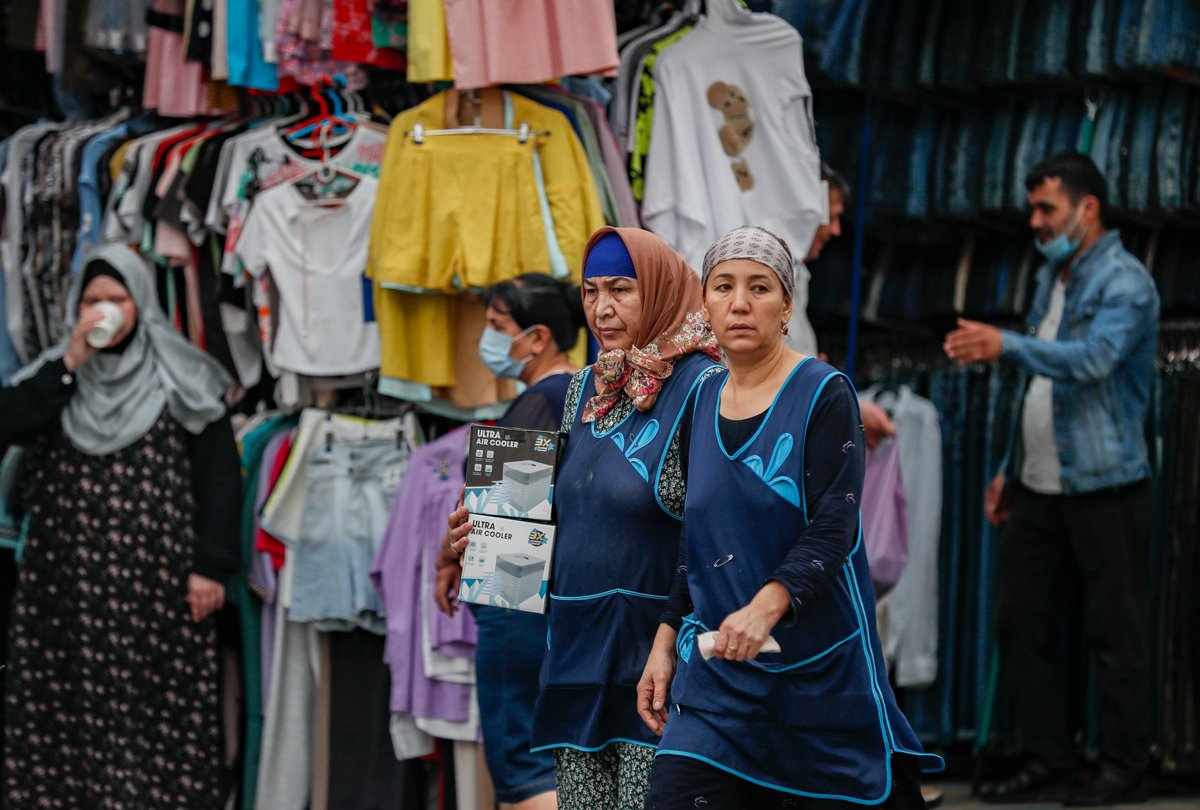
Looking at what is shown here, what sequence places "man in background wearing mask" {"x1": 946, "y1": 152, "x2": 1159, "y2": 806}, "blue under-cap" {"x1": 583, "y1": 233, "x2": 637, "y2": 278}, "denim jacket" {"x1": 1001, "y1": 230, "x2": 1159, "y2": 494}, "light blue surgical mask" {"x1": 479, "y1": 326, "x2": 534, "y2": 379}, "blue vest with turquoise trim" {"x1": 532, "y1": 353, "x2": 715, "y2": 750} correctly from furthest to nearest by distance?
"man in background wearing mask" {"x1": 946, "y1": 152, "x2": 1159, "y2": 806} < "denim jacket" {"x1": 1001, "y1": 230, "x2": 1159, "y2": 494} < "light blue surgical mask" {"x1": 479, "y1": 326, "x2": 534, "y2": 379} < "blue under-cap" {"x1": 583, "y1": 233, "x2": 637, "y2": 278} < "blue vest with turquoise trim" {"x1": 532, "y1": 353, "x2": 715, "y2": 750}

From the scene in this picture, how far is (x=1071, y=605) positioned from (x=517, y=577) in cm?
296

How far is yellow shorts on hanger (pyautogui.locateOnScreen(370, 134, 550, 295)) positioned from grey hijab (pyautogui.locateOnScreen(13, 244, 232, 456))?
0.81 metres

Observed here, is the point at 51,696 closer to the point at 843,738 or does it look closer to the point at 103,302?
the point at 103,302

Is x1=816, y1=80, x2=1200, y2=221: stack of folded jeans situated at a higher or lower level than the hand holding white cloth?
higher

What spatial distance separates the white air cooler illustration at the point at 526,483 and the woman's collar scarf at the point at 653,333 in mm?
151

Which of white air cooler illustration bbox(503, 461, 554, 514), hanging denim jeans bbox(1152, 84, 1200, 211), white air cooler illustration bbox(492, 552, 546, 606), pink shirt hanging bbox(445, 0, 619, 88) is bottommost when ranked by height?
white air cooler illustration bbox(492, 552, 546, 606)

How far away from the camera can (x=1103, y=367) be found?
17.7ft

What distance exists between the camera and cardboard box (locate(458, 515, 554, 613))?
3660 millimetres

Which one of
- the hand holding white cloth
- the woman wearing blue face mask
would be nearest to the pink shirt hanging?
the woman wearing blue face mask

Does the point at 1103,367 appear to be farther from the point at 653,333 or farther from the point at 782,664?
the point at 782,664

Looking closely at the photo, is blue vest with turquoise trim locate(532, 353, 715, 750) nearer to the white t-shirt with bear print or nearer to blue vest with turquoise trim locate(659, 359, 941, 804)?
blue vest with turquoise trim locate(659, 359, 941, 804)

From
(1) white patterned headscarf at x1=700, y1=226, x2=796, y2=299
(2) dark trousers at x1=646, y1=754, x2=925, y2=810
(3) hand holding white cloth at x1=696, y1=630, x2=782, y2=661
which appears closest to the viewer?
(3) hand holding white cloth at x1=696, y1=630, x2=782, y2=661

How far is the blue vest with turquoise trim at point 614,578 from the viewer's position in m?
3.46

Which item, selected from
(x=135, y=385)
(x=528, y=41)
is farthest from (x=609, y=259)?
(x=135, y=385)
